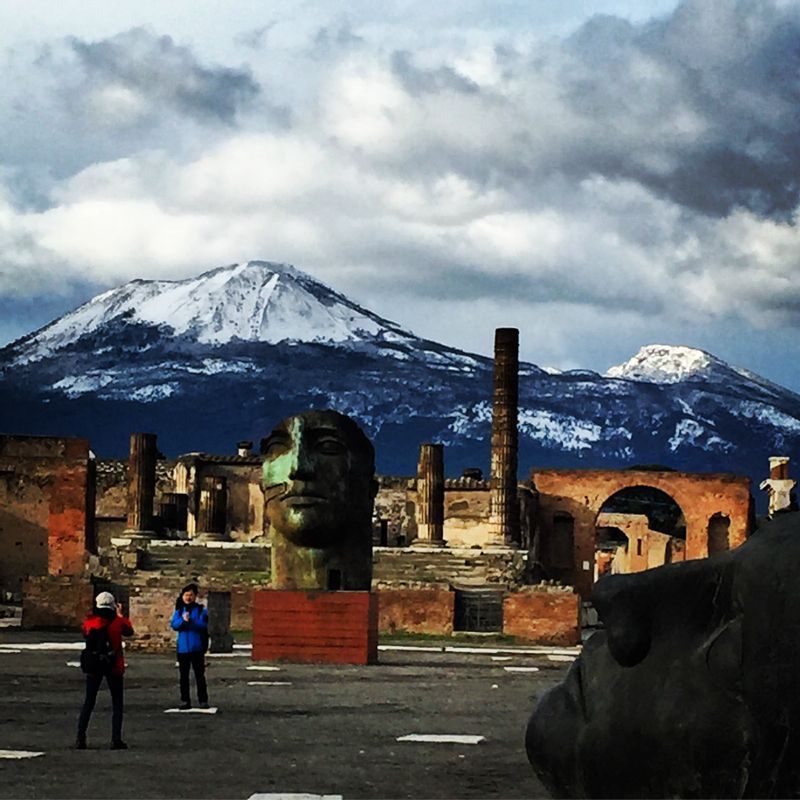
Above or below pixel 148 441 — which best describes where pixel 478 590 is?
below

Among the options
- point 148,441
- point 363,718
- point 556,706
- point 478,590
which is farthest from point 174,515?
point 556,706

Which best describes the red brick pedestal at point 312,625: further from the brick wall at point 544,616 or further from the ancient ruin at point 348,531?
the brick wall at point 544,616

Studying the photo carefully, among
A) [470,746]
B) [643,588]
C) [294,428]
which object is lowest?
[470,746]

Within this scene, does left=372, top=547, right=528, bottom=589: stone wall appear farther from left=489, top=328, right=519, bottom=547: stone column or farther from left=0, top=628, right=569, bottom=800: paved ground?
left=0, top=628, right=569, bottom=800: paved ground

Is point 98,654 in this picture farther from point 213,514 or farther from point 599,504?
point 599,504

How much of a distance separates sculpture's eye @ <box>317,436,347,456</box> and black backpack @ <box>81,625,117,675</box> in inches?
556

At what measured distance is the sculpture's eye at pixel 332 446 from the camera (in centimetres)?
2642

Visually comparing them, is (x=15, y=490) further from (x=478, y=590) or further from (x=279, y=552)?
(x=279, y=552)

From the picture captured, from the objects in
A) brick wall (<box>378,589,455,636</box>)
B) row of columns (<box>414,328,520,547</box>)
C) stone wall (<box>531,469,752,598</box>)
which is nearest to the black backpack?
brick wall (<box>378,589,455,636</box>)

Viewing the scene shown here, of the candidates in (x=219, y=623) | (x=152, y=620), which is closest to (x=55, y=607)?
(x=152, y=620)

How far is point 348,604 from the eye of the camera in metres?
24.2

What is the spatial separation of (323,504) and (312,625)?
97.4 inches

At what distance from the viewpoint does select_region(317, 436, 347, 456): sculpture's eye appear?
26.4 meters

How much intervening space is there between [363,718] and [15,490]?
1907 inches
